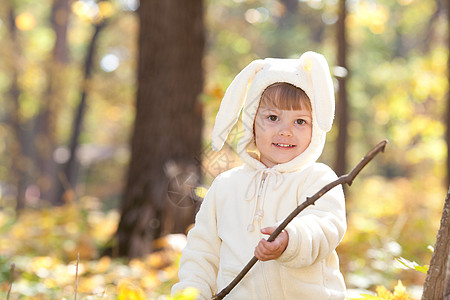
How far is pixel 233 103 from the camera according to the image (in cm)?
235

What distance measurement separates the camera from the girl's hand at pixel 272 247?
5.91 feet

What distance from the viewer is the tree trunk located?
169cm

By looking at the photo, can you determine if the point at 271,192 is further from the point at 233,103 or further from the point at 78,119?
the point at 78,119

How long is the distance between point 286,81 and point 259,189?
455 mm

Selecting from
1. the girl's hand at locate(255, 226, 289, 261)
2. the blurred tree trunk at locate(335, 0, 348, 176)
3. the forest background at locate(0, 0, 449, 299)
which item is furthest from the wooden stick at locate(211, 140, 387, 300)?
the blurred tree trunk at locate(335, 0, 348, 176)

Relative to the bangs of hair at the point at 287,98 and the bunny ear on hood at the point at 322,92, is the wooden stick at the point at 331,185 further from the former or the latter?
the bangs of hair at the point at 287,98

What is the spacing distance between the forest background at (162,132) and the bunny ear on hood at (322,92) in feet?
1.92

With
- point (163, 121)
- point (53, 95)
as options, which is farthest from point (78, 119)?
point (163, 121)

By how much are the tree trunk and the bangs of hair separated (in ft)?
2.30

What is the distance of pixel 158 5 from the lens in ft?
19.1

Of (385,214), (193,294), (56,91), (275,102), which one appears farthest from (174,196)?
(56,91)

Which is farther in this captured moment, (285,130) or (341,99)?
(341,99)

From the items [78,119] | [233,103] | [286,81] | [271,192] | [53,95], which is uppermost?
[286,81]

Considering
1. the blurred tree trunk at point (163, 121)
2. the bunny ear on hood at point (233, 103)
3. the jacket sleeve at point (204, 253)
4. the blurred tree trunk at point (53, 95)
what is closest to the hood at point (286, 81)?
the bunny ear on hood at point (233, 103)
